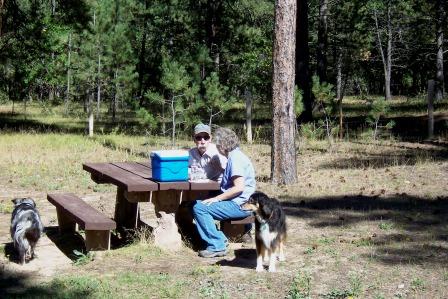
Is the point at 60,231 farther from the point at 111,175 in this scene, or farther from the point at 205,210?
the point at 205,210

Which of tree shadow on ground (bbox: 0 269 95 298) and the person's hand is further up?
the person's hand

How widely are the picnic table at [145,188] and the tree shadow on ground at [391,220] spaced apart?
2.07m

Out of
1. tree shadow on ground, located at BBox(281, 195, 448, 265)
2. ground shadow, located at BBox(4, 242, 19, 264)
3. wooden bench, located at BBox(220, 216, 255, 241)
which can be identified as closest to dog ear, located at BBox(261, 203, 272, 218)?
tree shadow on ground, located at BBox(281, 195, 448, 265)

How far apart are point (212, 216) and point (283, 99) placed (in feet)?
16.4

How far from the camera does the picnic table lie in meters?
6.97

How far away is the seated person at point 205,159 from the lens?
7.45m

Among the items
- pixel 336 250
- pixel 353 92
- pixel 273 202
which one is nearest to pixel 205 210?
pixel 273 202

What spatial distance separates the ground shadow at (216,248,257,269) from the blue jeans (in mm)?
224

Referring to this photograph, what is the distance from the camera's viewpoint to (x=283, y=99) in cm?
1178

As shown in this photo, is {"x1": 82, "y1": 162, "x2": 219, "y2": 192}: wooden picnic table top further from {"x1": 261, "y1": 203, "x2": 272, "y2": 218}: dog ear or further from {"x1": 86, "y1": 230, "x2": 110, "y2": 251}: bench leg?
{"x1": 261, "y1": 203, "x2": 272, "y2": 218}: dog ear

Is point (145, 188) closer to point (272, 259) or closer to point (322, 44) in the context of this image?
point (272, 259)

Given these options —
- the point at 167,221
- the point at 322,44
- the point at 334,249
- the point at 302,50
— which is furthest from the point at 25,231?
the point at 322,44

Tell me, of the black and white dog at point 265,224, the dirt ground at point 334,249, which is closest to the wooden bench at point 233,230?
the dirt ground at point 334,249

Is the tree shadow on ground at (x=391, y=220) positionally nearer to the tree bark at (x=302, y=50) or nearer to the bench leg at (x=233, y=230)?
the bench leg at (x=233, y=230)
